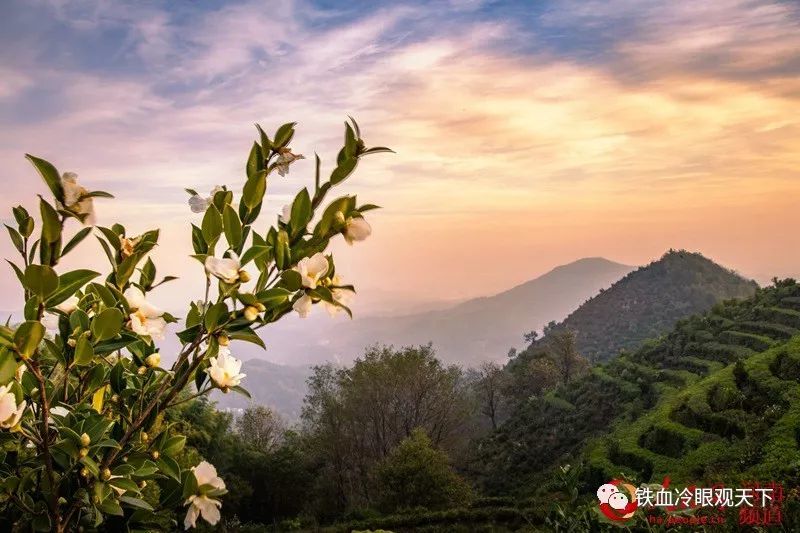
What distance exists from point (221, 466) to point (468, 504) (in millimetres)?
11824

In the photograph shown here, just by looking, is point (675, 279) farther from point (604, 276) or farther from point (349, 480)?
point (604, 276)

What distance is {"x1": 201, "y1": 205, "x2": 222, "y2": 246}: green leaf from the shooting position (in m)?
1.46

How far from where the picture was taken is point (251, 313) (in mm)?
1345

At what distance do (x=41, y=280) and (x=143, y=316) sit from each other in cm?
33

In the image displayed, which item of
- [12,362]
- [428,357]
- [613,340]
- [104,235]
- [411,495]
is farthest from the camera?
[613,340]

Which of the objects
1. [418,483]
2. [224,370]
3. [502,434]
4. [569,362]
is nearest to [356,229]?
[224,370]

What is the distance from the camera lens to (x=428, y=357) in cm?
2773

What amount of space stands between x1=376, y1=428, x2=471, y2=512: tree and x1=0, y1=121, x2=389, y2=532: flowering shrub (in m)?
19.1

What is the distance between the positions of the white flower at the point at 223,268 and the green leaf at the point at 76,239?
12.7 inches

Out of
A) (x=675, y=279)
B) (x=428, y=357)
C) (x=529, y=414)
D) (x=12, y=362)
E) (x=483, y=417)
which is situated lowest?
(x=483, y=417)

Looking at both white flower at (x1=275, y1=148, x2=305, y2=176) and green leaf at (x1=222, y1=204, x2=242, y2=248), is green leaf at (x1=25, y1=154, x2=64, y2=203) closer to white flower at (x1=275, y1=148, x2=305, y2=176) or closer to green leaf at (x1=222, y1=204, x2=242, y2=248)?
green leaf at (x1=222, y1=204, x2=242, y2=248)

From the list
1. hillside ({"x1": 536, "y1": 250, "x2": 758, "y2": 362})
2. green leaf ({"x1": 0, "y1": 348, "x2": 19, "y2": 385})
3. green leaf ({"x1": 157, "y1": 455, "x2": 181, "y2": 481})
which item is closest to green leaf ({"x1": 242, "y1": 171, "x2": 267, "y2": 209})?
green leaf ({"x1": 0, "y1": 348, "x2": 19, "y2": 385})

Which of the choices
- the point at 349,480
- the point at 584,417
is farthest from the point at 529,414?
the point at 349,480

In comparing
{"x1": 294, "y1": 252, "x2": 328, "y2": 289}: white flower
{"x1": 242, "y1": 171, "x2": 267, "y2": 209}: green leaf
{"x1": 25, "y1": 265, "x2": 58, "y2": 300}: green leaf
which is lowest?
{"x1": 25, "y1": 265, "x2": 58, "y2": 300}: green leaf
